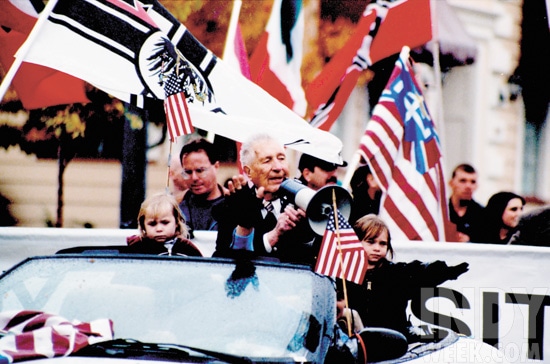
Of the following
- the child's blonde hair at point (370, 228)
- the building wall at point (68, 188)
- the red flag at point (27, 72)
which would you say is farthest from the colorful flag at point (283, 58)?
the building wall at point (68, 188)

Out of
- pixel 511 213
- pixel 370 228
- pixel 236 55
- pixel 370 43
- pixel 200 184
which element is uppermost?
pixel 370 43

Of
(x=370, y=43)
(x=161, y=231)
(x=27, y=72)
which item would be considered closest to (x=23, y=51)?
(x=27, y=72)

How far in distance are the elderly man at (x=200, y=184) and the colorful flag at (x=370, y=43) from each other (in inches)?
64.5

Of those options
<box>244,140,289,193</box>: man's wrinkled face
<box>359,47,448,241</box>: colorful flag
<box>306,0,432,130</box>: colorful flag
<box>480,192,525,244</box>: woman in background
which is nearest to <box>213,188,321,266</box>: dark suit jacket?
<box>244,140,289,193</box>: man's wrinkled face

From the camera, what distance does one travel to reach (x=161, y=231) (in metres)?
6.01

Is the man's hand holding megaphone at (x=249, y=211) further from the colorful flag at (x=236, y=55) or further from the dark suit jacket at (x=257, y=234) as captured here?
the colorful flag at (x=236, y=55)

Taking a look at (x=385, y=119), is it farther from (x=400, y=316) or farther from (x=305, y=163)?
(x=400, y=316)

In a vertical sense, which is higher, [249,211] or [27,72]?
[27,72]

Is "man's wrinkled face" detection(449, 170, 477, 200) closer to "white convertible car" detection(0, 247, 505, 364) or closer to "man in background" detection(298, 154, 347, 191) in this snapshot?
"man in background" detection(298, 154, 347, 191)

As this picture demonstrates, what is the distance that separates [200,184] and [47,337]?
3.44 metres

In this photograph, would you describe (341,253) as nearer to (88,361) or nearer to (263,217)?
(263,217)

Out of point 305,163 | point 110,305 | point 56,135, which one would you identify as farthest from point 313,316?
point 56,135

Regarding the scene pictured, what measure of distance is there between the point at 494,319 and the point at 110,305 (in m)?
3.18

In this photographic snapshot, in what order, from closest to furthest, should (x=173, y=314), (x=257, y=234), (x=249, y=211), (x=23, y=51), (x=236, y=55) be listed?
(x=173, y=314) < (x=249, y=211) < (x=257, y=234) < (x=23, y=51) < (x=236, y=55)
